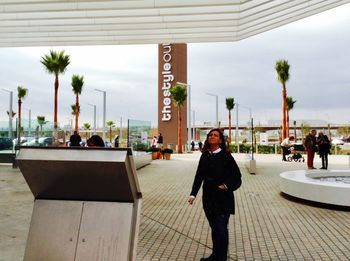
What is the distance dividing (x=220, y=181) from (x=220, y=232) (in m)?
0.57

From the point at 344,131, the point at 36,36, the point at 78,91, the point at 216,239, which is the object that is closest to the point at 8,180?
the point at 36,36

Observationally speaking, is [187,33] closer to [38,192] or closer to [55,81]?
[38,192]

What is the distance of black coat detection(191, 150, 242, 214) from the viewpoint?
13.4 feet

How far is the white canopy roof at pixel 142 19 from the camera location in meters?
13.3

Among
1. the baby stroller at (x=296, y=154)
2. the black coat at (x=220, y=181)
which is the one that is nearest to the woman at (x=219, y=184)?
the black coat at (x=220, y=181)

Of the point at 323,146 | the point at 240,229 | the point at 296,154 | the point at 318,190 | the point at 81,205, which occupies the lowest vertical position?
the point at 240,229

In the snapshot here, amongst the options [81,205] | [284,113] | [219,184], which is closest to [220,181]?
[219,184]

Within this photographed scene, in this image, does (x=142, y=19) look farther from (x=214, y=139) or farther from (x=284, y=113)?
(x=284, y=113)

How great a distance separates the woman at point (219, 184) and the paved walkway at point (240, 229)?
28.9 inches

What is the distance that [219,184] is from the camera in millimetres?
4047

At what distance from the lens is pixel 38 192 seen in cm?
295

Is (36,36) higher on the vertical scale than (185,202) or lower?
higher

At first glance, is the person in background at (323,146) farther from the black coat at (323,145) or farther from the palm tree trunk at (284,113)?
the palm tree trunk at (284,113)

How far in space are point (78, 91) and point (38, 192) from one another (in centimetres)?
4873
